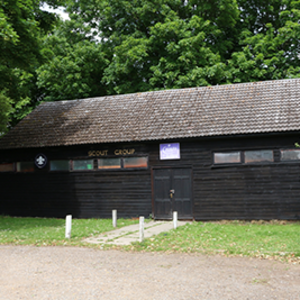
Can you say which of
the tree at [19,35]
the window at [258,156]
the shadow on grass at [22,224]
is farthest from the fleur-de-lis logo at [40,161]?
the window at [258,156]

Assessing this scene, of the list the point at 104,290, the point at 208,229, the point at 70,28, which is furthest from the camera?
the point at 70,28

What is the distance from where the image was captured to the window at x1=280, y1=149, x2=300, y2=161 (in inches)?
619

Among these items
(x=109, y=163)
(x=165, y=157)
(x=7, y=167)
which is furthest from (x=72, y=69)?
(x=165, y=157)

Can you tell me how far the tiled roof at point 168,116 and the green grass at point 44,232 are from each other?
3.85 m

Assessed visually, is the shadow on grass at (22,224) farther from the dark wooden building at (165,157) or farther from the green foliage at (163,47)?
the green foliage at (163,47)

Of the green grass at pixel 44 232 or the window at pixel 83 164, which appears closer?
the green grass at pixel 44 232

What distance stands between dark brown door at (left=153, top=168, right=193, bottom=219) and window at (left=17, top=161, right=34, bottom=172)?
660 cm

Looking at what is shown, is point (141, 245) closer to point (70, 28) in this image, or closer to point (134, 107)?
point (134, 107)

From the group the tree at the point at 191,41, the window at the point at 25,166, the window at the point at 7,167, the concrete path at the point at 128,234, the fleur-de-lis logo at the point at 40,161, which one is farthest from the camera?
the tree at the point at 191,41

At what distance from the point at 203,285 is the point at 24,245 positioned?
6.48m

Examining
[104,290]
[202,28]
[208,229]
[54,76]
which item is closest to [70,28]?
[54,76]

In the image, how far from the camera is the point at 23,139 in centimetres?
1998

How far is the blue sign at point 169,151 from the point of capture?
678 inches

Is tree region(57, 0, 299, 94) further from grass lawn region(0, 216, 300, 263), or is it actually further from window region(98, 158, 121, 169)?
grass lawn region(0, 216, 300, 263)
